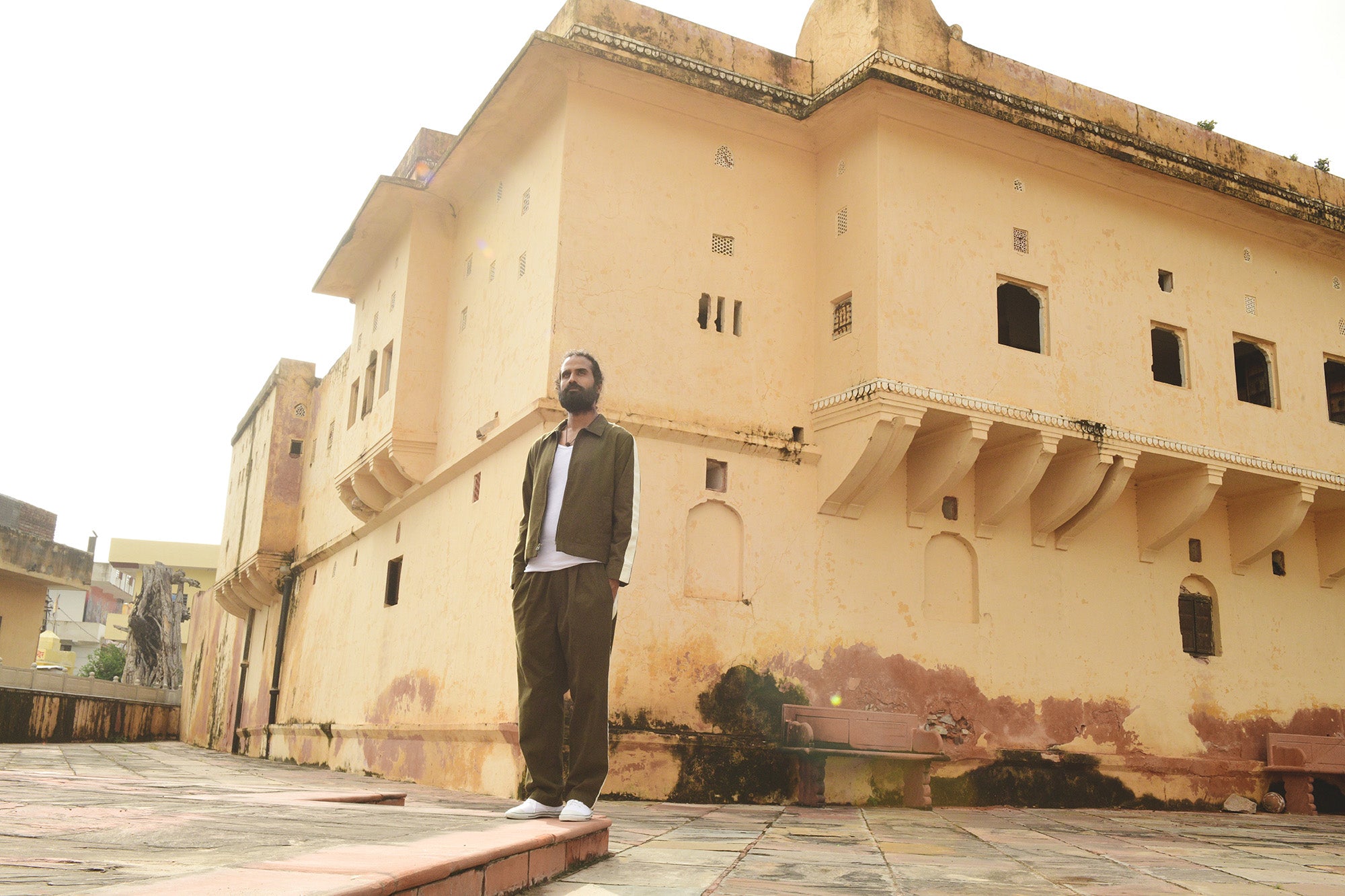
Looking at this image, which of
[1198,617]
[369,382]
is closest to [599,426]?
[1198,617]

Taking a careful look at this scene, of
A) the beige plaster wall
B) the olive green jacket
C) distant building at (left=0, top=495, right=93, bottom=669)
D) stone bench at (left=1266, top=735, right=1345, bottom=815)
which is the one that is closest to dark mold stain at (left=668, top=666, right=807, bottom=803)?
the olive green jacket

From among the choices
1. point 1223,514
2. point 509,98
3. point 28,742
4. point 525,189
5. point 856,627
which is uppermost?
point 509,98

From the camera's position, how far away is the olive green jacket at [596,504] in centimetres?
503

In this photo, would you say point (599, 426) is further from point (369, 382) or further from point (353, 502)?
point (369, 382)

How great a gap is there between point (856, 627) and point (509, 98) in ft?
19.8

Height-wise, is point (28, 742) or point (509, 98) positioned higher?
point (509, 98)

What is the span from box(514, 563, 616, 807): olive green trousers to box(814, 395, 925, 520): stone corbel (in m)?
5.41

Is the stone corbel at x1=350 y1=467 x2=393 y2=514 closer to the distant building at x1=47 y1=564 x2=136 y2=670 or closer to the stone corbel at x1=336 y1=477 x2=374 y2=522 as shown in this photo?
the stone corbel at x1=336 y1=477 x2=374 y2=522

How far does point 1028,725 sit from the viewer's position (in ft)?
35.7

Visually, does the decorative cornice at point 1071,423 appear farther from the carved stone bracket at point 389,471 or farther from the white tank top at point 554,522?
the white tank top at point 554,522

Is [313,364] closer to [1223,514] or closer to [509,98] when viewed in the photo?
[509,98]

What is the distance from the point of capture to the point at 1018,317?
11609mm

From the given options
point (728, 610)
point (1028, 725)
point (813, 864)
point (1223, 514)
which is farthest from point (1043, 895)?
point (1223, 514)

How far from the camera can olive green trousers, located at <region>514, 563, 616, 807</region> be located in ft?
15.7
